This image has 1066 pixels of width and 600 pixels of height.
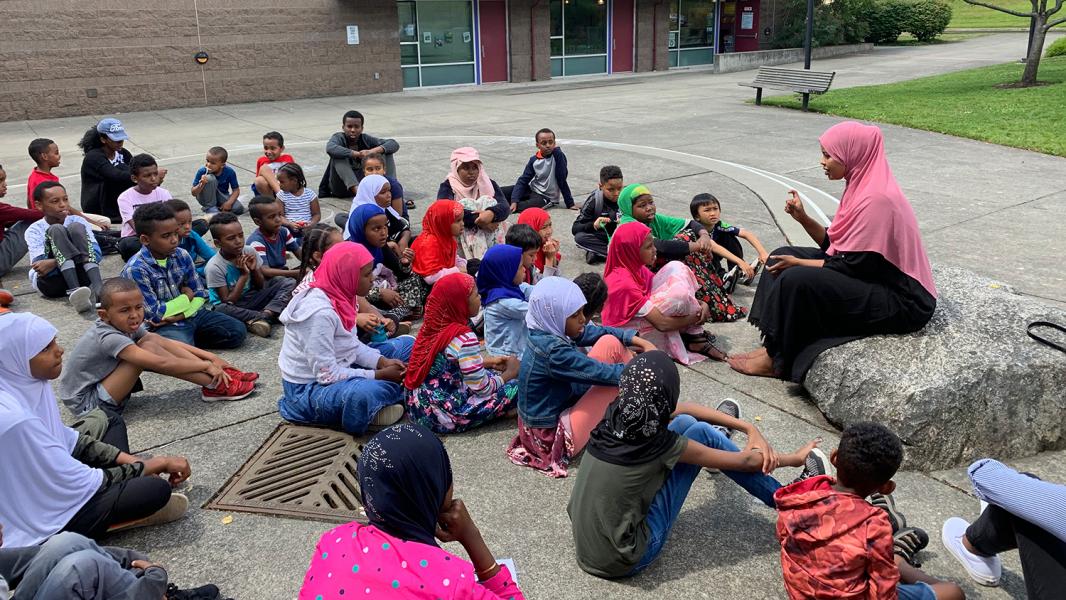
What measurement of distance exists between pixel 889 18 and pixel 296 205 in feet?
116

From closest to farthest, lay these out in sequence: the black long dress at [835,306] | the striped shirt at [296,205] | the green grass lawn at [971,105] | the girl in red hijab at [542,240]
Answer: the black long dress at [835,306] → the girl in red hijab at [542,240] → the striped shirt at [296,205] → the green grass lawn at [971,105]

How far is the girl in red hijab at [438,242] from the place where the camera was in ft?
20.7

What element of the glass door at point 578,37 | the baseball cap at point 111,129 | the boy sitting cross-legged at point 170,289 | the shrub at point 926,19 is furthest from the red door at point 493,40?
the shrub at point 926,19

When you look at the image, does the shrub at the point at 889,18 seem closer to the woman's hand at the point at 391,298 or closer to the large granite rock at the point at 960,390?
the woman's hand at the point at 391,298

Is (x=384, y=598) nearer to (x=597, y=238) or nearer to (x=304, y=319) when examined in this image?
(x=304, y=319)

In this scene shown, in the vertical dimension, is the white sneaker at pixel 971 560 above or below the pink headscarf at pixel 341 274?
below

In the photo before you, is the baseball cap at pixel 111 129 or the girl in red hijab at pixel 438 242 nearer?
the girl in red hijab at pixel 438 242

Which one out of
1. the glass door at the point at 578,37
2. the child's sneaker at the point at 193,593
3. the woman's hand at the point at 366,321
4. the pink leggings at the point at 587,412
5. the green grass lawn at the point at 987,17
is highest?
the green grass lawn at the point at 987,17

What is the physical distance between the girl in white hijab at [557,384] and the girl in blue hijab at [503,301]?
0.96 m

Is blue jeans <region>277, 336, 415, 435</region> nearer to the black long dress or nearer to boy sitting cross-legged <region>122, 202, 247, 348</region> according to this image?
boy sitting cross-legged <region>122, 202, 247, 348</region>

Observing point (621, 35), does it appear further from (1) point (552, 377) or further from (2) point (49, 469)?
(2) point (49, 469)

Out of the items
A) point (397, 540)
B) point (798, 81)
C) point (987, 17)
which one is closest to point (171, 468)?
point (397, 540)

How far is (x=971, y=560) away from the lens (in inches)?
131

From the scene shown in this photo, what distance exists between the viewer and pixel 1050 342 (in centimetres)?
432
